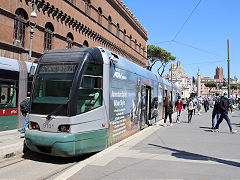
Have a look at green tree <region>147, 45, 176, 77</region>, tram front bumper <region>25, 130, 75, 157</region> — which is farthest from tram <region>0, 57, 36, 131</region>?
green tree <region>147, 45, 176, 77</region>

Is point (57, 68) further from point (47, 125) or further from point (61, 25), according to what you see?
point (61, 25)

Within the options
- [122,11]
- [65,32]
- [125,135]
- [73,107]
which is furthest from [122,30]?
[73,107]

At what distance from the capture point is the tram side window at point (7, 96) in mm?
9648

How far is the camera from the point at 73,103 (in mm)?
5770

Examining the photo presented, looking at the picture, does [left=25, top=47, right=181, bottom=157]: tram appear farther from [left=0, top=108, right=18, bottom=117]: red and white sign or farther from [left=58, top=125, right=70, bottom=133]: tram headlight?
[left=0, top=108, right=18, bottom=117]: red and white sign

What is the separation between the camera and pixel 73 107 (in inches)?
227

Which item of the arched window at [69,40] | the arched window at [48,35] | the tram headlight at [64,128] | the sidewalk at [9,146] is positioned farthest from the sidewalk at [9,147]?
the arched window at [69,40]

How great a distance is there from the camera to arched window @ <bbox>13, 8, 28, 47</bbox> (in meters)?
15.4

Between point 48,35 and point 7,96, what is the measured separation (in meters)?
9.64

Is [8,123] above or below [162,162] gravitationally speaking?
above

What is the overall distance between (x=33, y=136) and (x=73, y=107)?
1.24m

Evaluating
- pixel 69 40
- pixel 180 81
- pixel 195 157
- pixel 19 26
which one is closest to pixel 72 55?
pixel 195 157

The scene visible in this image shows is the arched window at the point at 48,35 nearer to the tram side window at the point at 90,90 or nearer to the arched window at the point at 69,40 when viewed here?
the arched window at the point at 69,40

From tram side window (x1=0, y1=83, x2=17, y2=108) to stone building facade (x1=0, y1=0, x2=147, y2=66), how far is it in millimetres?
4525
